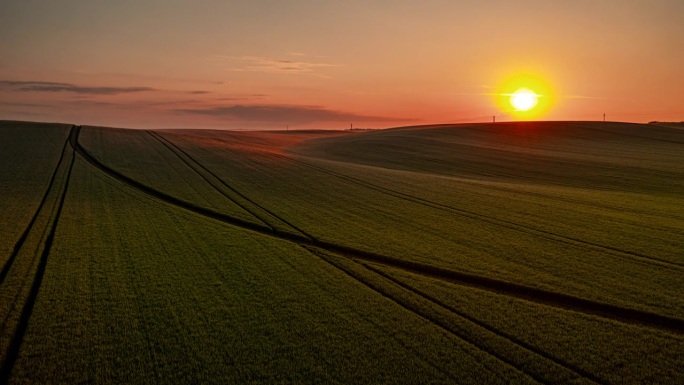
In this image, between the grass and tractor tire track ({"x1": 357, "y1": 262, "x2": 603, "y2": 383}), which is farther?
tractor tire track ({"x1": 357, "y1": 262, "x2": 603, "y2": 383})

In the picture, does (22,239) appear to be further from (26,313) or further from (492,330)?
(492,330)

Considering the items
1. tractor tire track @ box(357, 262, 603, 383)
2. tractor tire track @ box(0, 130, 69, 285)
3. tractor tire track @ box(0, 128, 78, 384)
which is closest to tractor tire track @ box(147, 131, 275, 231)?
tractor tire track @ box(357, 262, 603, 383)

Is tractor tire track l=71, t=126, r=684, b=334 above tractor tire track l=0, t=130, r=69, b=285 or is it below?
below

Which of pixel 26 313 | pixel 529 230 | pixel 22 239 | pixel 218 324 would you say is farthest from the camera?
pixel 529 230

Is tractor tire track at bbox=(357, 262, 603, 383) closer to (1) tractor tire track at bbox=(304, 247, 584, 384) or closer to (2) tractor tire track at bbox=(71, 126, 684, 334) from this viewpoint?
(1) tractor tire track at bbox=(304, 247, 584, 384)

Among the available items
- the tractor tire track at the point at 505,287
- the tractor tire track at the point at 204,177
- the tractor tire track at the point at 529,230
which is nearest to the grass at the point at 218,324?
the tractor tire track at the point at 505,287

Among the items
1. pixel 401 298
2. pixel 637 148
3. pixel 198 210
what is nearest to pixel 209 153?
pixel 198 210

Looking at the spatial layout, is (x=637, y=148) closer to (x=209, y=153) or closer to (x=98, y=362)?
(x=209, y=153)

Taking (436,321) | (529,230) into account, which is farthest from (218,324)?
(529,230)
